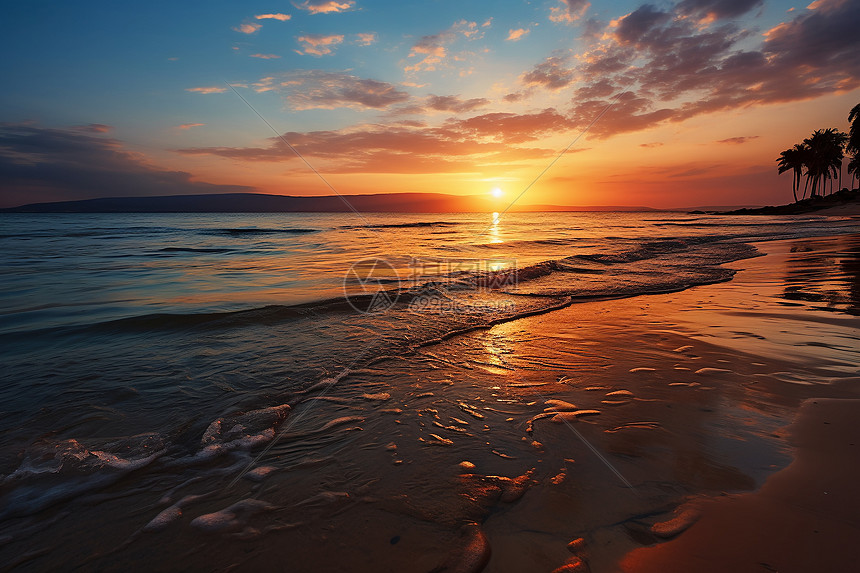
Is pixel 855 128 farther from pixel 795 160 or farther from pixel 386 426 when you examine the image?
pixel 386 426

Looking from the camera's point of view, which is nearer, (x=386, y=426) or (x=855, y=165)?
(x=386, y=426)

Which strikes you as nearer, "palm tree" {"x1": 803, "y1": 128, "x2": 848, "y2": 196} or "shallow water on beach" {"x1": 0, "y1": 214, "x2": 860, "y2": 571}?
"shallow water on beach" {"x1": 0, "y1": 214, "x2": 860, "y2": 571}

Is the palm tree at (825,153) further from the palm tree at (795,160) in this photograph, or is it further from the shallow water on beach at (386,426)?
the shallow water on beach at (386,426)

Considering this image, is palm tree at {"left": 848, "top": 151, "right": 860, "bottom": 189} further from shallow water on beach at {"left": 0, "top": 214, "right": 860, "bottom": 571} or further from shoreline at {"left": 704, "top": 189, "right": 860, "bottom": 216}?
shallow water on beach at {"left": 0, "top": 214, "right": 860, "bottom": 571}

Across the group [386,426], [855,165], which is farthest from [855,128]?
[386,426]

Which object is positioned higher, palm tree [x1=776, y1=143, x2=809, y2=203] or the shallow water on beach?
palm tree [x1=776, y1=143, x2=809, y2=203]

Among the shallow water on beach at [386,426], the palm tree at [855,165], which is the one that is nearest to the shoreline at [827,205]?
the palm tree at [855,165]

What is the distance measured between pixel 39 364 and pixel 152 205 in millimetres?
192776

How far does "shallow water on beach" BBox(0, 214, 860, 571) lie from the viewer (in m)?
2.12

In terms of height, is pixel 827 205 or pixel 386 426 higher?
pixel 827 205

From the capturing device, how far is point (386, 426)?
3314mm

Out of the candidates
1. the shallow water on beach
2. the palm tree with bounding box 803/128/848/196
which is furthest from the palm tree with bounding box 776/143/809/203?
the shallow water on beach

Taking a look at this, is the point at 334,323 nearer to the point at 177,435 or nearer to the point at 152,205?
the point at 177,435

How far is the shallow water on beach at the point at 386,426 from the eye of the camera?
6.97 ft
